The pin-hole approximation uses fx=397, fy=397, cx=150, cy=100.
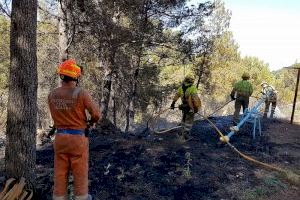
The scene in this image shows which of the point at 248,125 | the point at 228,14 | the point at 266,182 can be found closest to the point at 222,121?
the point at 248,125

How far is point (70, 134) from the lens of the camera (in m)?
5.38

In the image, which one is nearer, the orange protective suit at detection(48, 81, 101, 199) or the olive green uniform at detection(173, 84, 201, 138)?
the orange protective suit at detection(48, 81, 101, 199)

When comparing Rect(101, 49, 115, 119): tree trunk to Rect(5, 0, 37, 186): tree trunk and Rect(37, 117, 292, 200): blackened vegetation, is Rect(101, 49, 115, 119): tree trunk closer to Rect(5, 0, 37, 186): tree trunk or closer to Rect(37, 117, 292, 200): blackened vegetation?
Rect(37, 117, 292, 200): blackened vegetation

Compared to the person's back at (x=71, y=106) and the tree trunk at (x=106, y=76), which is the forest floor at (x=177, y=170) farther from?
the tree trunk at (x=106, y=76)

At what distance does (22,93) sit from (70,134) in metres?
1.33

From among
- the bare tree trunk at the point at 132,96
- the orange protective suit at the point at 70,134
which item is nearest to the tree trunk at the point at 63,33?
the orange protective suit at the point at 70,134

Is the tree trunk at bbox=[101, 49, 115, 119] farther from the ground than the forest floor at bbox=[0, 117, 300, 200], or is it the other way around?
the tree trunk at bbox=[101, 49, 115, 119]

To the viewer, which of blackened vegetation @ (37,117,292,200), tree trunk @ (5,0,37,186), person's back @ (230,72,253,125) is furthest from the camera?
person's back @ (230,72,253,125)

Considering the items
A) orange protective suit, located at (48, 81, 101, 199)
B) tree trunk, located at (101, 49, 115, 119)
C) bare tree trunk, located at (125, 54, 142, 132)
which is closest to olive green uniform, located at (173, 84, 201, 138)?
orange protective suit, located at (48, 81, 101, 199)

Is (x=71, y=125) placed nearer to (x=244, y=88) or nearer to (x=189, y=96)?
(x=189, y=96)

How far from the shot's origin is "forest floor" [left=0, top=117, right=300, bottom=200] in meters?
7.46

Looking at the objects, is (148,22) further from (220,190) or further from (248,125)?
(220,190)

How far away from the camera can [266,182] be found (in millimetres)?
8281

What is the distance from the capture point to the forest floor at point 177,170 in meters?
7.46
